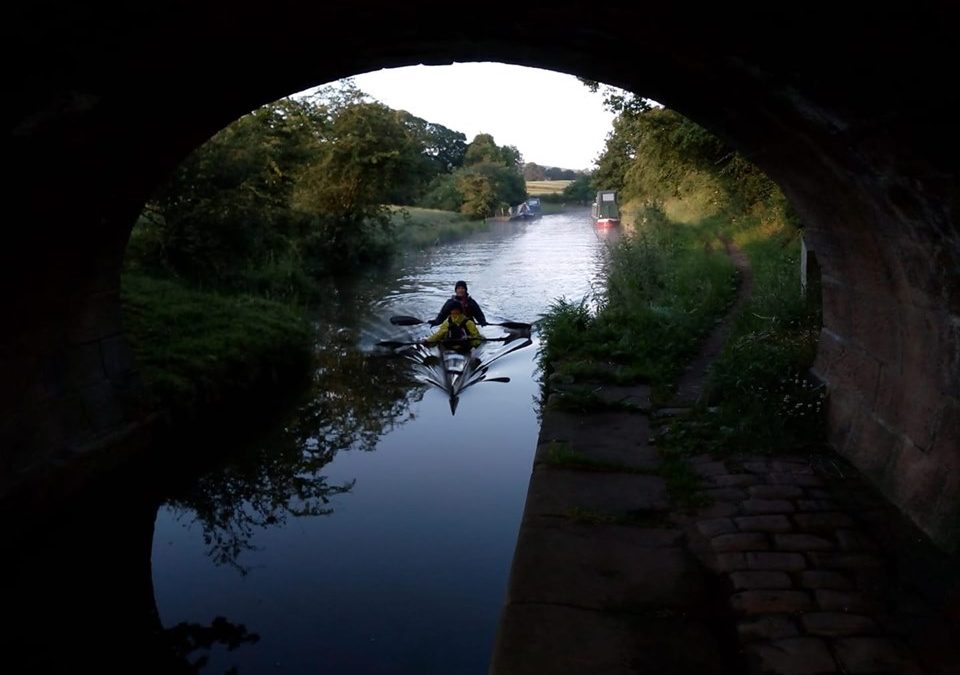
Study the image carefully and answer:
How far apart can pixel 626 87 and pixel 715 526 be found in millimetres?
3447

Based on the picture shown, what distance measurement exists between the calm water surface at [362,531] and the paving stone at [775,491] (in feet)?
6.04

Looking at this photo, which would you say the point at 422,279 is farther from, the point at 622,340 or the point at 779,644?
the point at 779,644

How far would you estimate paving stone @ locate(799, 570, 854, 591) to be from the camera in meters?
4.06

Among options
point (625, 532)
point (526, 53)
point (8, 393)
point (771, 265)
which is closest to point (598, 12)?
point (526, 53)

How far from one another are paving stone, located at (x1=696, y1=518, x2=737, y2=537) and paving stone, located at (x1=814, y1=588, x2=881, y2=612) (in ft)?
2.61

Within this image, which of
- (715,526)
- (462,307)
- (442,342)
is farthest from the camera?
(462,307)

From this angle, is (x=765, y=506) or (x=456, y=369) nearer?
(x=765, y=506)

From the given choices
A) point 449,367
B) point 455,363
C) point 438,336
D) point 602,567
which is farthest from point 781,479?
point 438,336

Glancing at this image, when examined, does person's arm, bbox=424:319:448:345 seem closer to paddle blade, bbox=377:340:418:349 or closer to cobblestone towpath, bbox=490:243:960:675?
paddle blade, bbox=377:340:418:349

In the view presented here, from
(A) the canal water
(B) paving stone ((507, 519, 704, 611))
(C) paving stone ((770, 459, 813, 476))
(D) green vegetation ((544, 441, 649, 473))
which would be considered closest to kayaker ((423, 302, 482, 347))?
(A) the canal water

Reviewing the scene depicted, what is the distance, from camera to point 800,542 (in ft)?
15.0

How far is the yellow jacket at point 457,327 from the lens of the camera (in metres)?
13.1

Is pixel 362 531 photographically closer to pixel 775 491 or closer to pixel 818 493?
pixel 775 491

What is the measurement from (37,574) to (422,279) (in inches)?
742
